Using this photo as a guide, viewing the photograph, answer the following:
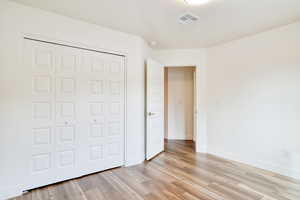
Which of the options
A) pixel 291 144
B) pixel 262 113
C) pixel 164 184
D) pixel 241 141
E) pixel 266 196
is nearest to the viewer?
pixel 266 196

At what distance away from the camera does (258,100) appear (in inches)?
110

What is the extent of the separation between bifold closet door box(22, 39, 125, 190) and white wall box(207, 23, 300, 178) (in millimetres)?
2111

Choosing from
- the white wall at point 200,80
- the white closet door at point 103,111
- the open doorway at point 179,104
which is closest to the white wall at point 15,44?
the white closet door at point 103,111

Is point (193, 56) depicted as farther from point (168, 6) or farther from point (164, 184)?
point (164, 184)

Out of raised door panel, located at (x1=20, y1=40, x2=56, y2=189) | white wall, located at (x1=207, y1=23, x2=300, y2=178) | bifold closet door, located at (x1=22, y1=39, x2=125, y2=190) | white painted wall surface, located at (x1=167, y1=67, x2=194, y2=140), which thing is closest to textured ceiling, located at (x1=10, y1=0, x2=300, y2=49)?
white wall, located at (x1=207, y1=23, x2=300, y2=178)

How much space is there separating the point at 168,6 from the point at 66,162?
8.70ft

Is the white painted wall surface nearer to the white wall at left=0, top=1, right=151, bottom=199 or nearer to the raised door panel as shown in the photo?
the white wall at left=0, top=1, right=151, bottom=199

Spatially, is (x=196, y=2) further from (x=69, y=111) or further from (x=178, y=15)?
(x=69, y=111)

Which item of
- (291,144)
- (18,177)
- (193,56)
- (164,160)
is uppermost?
(193,56)

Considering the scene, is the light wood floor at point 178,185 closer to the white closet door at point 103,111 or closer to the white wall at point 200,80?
the white closet door at point 103,111

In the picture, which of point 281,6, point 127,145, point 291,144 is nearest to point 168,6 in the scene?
point 281,6

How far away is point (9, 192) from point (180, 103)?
419cm

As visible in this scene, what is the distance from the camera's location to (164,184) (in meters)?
2.24

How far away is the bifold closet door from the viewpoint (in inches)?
81.4
